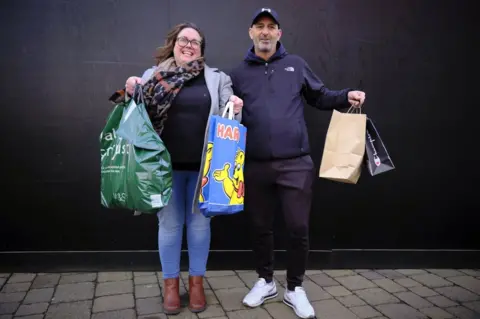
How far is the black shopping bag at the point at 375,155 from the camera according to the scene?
264 cm

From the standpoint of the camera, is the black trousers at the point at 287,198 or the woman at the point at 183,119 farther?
the black trousers at the point at 287,198

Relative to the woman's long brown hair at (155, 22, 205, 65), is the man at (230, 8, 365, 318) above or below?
below

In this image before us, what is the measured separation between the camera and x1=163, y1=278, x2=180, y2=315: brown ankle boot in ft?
8.85

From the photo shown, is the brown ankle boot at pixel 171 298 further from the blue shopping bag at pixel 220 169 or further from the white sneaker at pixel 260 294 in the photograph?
the blue shopping bag at pixel 220 169

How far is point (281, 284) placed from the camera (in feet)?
10.7

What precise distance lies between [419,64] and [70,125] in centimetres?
313

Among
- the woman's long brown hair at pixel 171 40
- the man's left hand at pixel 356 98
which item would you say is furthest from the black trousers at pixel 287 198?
the woman's long brown hair at pixel 171 40

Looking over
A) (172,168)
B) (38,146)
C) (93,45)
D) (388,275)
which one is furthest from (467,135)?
(38,146)

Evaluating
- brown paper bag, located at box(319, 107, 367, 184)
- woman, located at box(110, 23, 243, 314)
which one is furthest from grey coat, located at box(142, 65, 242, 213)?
brown paper bag, located at box(319, 107, 367, 184)

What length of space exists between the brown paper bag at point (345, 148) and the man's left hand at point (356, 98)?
0.09 meters

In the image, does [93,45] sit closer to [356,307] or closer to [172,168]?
[172,168]

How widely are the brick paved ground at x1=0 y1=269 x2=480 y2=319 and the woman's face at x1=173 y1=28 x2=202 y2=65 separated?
178 cm

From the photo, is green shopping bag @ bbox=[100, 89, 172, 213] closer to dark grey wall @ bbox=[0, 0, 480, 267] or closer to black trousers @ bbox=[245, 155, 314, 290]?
black trousers @ bbox=[245, 155, 314, 290]

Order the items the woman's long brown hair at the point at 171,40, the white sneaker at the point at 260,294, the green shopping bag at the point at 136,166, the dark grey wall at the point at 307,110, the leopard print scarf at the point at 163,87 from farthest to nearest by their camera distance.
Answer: the dark grey wall at the point at 307,110 → the white sneaker at the point at 260,294 → the woman's long brown hair at the point at 171,40 → the leopard print scarf at the point at 163,87 → the green shopping bag at the point at 136,166
